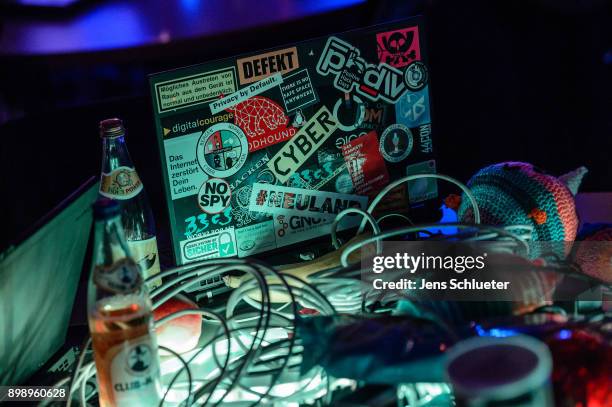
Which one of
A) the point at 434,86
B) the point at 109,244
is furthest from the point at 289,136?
the point at 434,86

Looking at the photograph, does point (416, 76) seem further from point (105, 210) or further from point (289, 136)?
point (105, 210)

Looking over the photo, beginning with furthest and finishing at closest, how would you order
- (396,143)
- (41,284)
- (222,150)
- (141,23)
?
(141,23) → (396,143) → (222,150) → (41,284)

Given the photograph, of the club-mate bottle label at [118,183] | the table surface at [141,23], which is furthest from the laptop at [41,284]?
the table surface at [141,23]

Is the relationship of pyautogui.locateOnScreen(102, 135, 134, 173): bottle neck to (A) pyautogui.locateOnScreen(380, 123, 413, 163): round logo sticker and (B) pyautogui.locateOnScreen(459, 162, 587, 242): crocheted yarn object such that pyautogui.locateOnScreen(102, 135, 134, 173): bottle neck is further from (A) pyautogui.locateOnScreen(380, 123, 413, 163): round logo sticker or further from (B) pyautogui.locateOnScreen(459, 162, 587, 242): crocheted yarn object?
(B) pyautogui.locateOnScreen(459, 162, 587, 242): crocheted yarn object

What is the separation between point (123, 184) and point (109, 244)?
0.26 m

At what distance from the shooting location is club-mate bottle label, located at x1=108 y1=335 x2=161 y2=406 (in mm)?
823

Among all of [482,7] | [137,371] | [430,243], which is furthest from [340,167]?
[482,7]

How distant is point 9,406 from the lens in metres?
0.87

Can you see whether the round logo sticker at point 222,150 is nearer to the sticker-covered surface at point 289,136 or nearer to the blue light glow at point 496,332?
the sticker-covered surface at point 289,136

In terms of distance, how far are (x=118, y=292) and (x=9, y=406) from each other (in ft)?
0.59

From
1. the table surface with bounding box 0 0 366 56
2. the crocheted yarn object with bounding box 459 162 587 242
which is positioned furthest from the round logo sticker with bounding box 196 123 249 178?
the table surface with bounding box 0 0 366 56

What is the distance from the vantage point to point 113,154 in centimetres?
111

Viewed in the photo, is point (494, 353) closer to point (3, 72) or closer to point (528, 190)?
point (528, 190)

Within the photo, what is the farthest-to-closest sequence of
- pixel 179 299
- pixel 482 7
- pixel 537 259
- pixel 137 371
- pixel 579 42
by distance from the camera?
pixel 482 7 < pixel 579 42 < pixel 179 299 < pixel 537 259 < pixel 137 371
